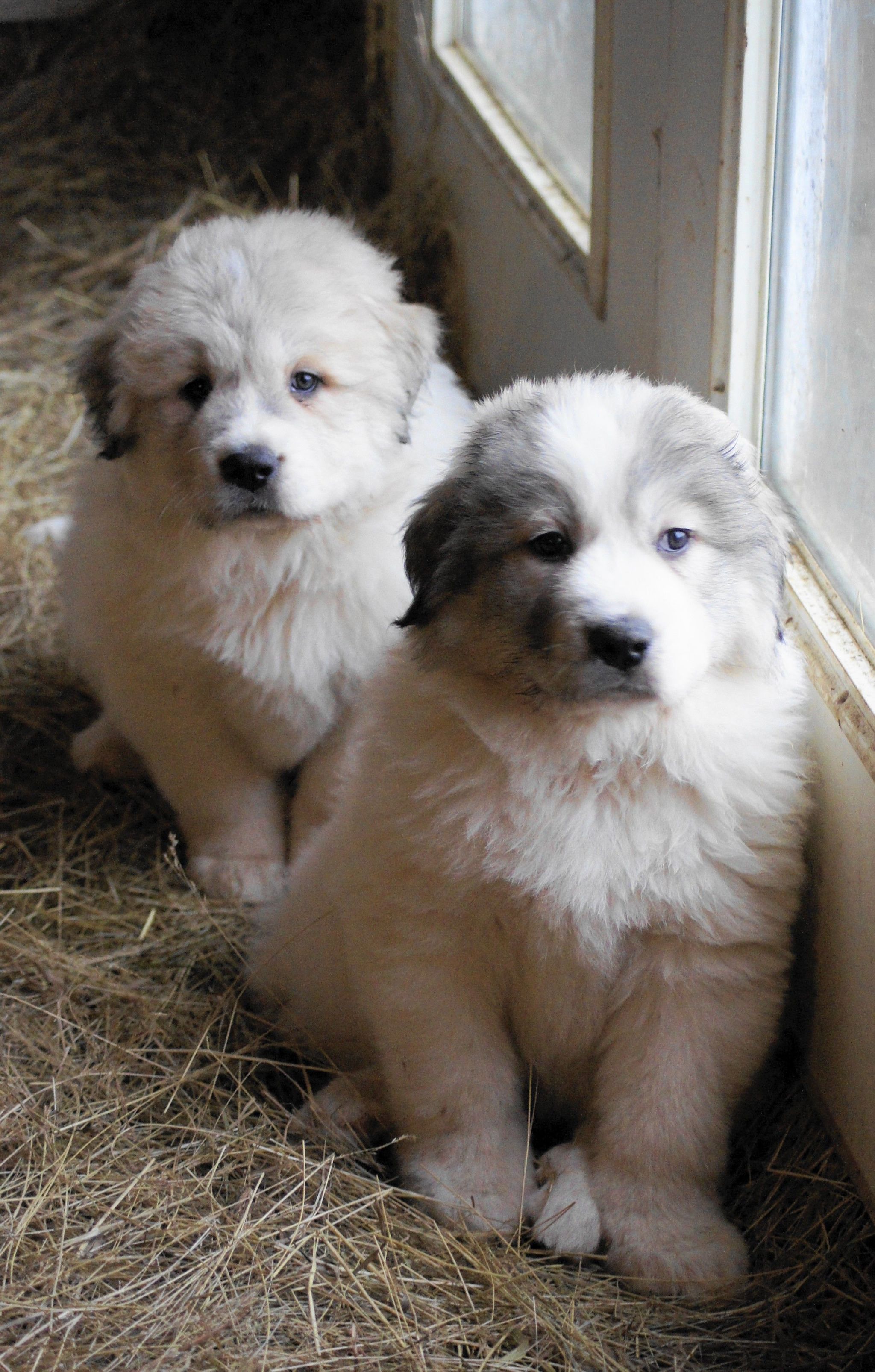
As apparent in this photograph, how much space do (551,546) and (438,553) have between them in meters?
0.20

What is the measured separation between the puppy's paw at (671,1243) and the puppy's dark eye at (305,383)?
1.68 meters

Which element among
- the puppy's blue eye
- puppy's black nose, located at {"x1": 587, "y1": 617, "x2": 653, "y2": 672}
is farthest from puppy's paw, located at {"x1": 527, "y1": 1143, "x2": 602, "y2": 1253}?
the puppy's blue eye

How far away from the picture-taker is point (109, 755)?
12.4 feet

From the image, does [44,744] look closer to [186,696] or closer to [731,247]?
[186,696]

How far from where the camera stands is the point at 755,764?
2.22 meters

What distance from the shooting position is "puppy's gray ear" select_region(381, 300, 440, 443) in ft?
10.3

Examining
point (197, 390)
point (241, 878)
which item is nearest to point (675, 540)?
point (197, 390)

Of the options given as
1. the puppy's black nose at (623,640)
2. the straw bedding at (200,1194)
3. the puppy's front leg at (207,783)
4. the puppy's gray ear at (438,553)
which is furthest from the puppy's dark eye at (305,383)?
the puppy's black nose at (623,640)

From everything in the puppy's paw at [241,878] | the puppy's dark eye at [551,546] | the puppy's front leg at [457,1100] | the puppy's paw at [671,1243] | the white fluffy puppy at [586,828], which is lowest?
the puppy's paw at [241,878]

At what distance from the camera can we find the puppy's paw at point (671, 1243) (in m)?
2.26

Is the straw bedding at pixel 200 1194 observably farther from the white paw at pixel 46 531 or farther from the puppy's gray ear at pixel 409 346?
the puppy's gray ear at pixel 409 346

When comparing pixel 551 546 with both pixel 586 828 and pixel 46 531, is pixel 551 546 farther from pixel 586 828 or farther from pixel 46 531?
pixel 46 531

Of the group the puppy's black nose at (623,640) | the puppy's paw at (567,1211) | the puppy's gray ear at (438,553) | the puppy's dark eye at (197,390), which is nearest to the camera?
the puppy's black nose at (623,640)

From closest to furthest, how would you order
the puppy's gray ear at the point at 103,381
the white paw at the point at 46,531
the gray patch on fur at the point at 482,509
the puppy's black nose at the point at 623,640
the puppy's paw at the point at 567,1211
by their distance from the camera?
the puppy's black nose at the point at 623,640
the gray patch on fur at the point at 482,509
the puppy's paw at the point at 567,1211
the puppy's gray ear at the point at 103,381
the white paw at the point at 46,531
